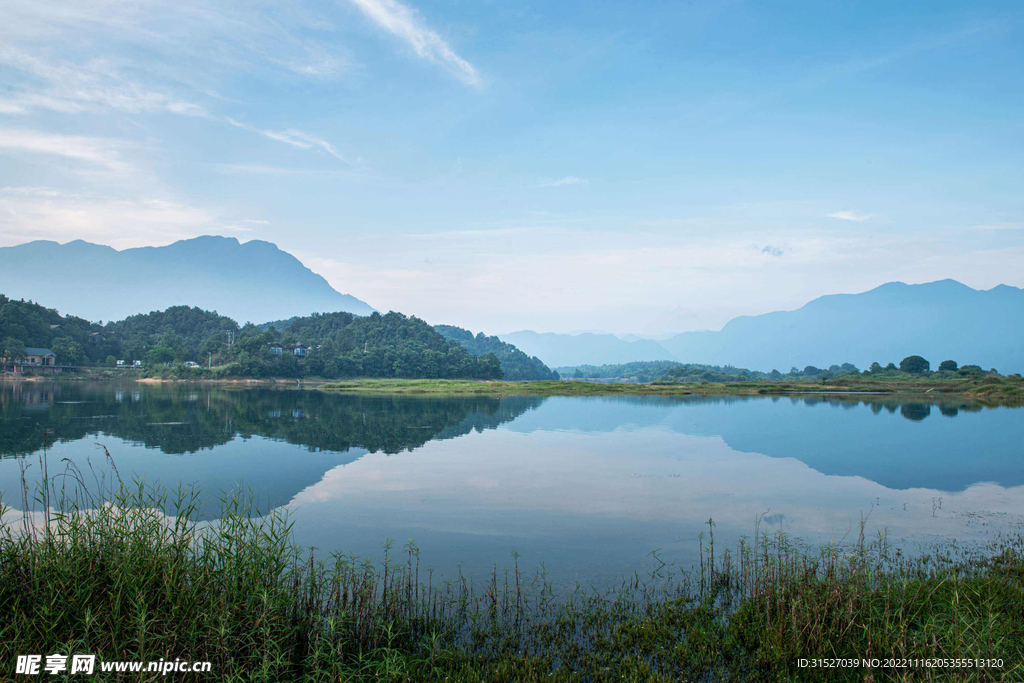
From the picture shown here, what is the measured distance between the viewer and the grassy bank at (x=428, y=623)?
251 inches

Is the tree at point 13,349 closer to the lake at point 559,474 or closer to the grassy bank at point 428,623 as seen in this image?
the lake at point 559,474

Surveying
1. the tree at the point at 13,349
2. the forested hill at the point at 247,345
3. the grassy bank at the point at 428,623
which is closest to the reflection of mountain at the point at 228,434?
the grassy bank at the point at 428,623

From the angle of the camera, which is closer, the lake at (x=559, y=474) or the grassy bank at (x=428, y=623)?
the grassy bank at (x=428, y=623)

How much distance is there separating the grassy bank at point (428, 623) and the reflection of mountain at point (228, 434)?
21.4ft

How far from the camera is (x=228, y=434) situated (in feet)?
100

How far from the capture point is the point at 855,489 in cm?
1962

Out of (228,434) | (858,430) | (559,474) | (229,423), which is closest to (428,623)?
(559,474)

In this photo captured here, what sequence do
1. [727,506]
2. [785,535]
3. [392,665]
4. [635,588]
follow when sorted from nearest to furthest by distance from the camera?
[392,665], [635,588], [785,535], [727,506]

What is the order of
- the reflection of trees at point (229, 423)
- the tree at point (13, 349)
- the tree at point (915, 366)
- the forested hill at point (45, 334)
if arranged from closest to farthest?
the reflection of trees at point (229, 423) < the tree at point (13, 349) < the forested hill at point (45, 334) < the tree at point (915, 366)

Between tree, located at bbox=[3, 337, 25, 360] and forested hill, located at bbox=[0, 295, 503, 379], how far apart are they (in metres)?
0.13

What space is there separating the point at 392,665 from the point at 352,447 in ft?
72.2

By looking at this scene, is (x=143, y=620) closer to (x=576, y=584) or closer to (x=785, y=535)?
(x=576, y=584)

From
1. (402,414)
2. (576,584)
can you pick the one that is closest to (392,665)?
(576,584)

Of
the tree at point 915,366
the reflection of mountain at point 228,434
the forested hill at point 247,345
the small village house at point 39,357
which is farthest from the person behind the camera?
the forested hill at point 247,345
